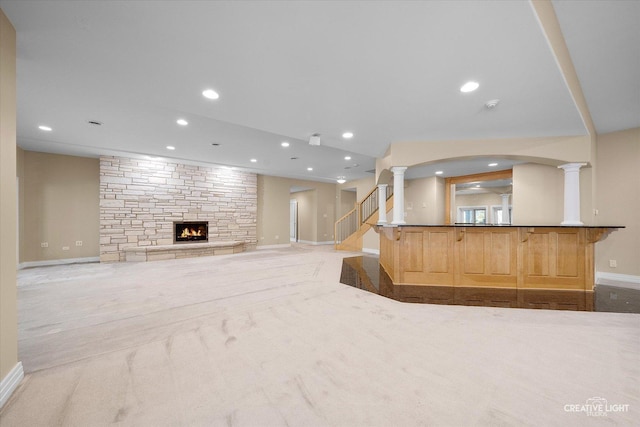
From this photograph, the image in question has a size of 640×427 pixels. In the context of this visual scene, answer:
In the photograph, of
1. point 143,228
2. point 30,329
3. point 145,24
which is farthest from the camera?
point 143,228

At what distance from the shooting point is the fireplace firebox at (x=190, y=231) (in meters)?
7.93

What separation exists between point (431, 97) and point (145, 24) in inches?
119

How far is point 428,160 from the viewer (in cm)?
480

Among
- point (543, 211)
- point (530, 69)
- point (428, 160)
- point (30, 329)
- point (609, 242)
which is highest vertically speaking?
point (530, 69)

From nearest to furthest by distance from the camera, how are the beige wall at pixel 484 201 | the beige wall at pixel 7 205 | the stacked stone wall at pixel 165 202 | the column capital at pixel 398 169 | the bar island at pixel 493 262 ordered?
1. the beige wall at pixel 7 205
2. the bar island at pixel 493 262
3. the column capital at pixel 398 169
4. the stacked stone wall at pixel 165 202
5. the beige wall at pixel 484 201

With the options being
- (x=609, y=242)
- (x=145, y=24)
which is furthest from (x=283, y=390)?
(x=609, y=242)

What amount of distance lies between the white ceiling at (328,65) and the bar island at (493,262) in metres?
1.74

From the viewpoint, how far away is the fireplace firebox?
793 cm

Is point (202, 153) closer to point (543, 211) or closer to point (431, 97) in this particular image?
point (431, 97)

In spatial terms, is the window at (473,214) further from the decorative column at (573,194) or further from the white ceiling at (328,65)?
the decorative column at (573,194)

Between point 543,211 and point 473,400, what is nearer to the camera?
point 473,400

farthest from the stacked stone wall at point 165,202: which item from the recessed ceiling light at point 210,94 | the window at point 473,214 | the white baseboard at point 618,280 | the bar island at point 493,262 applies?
the window at point 473,214

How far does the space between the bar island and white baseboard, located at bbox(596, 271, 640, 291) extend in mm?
1072

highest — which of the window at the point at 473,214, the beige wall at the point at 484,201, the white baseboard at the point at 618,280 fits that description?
the beige wall at the point at 484,201
